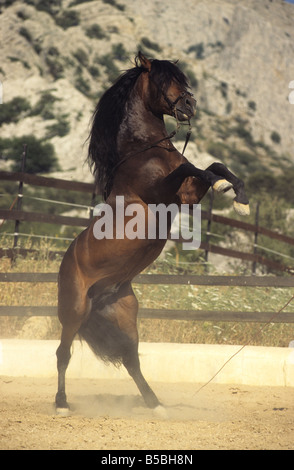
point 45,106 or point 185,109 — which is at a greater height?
point 45,106

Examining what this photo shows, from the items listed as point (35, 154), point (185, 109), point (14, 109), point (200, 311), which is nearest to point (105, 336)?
point (200, 311)

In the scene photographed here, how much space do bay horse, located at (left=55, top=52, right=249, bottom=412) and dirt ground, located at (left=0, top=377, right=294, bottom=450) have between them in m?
0.31

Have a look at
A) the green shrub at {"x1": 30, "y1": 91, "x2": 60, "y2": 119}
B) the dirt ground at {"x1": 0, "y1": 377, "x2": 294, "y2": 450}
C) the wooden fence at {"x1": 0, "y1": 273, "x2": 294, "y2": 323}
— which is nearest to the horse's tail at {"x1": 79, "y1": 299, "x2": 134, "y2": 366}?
the dirt ground at {"x1": 0, "y1": 377, "x2": 294, "y2": 450}

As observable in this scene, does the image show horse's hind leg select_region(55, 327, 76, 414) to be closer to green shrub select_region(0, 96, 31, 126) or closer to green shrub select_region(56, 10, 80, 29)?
green shrub select_region(0, 96, 31, 126)

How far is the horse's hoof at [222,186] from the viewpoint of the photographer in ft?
12.6

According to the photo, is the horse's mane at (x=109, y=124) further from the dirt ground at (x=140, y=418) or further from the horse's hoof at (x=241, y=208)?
the dirt ground at (x=140, y=418)

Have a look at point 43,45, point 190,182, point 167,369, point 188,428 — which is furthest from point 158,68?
point 43,45

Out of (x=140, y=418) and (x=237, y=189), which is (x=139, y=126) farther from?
(x=140, y=418)

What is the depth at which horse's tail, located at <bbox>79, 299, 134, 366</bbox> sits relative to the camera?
193 inches

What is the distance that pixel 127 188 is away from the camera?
443 centimetres

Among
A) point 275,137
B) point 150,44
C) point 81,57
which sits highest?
point 150,44

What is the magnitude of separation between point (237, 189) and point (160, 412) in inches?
78.9

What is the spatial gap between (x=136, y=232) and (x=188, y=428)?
1470 mm

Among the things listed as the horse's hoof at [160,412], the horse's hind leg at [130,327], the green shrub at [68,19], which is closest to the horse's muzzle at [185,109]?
the horse's hind leg at [130,327]
